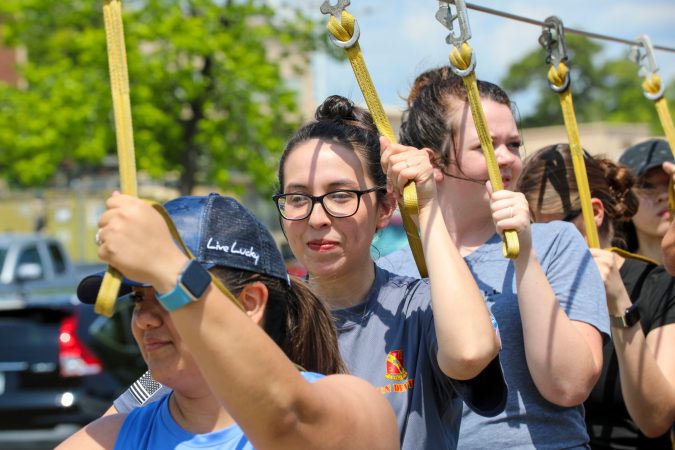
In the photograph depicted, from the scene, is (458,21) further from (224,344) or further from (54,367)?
(54,367)

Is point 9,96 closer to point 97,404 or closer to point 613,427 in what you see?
point 97,404

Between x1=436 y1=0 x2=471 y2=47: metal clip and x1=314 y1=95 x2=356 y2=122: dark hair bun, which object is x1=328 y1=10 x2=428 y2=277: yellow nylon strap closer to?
x1=436 y1=0 x2=471 y2=47: metal clip

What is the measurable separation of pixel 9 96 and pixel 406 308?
18.2 meters

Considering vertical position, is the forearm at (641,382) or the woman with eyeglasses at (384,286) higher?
the woman with eyeglasses at (384,286)

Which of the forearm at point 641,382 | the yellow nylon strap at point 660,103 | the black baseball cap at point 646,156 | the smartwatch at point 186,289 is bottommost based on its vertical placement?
the forearm at point 641,382

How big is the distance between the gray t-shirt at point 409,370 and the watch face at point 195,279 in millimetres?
819

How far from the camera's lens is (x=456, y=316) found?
76.9 inches

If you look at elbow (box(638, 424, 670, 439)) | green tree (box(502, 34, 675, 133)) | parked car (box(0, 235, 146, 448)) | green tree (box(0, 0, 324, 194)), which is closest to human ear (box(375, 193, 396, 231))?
elbow (box(638, 424, 670, 439))

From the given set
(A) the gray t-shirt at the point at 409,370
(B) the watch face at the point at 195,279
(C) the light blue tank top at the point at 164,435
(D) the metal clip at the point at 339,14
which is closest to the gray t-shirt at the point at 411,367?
(A) the gray t-shirt at the point at 409,370

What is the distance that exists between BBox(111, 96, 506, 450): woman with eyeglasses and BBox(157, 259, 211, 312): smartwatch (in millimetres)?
699

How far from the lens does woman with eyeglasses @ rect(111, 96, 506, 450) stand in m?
1.99

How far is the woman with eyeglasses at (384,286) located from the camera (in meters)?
1.99

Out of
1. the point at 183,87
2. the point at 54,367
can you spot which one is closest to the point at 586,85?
the point at 183,87

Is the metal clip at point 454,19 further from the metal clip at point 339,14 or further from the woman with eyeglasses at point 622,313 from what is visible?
the woman with eyeglasses at point 622,313
